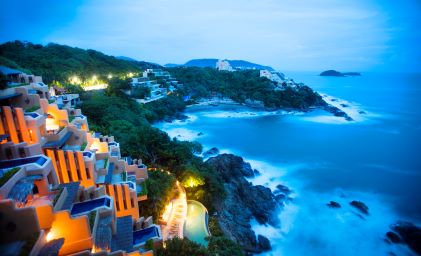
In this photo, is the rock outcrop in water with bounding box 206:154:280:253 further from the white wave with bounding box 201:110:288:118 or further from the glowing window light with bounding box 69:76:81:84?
the glowing window light with bounding box 69:76:81:84

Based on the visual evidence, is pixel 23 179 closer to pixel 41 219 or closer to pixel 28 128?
pixel 41 219

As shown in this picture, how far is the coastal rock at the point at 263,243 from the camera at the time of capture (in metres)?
15.8

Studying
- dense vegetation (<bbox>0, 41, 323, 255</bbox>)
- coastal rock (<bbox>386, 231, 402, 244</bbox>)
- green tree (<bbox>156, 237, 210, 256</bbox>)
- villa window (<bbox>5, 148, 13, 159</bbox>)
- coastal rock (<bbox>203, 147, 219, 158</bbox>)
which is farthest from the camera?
coastal rock (<bbox>203, 147, 219, 158</bbox>)

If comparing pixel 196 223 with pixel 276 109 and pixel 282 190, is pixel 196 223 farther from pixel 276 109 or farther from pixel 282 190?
pixel 276 109

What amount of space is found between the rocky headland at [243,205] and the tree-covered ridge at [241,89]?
39409 mm

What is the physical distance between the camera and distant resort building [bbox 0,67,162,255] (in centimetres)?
521

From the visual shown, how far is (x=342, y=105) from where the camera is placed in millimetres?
64625

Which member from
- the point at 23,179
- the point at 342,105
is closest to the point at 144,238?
the point at 23,179

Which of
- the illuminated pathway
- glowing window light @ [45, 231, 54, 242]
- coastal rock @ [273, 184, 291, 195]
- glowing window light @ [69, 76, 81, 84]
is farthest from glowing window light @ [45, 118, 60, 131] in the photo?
glowing window light @ [69, 76, 81, 84]

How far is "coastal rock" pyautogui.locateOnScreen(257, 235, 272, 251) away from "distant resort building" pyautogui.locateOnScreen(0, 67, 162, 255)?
342 inches

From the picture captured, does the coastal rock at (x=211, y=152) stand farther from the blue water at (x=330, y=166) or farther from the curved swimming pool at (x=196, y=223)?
the curved swimming pool at (x=196, y=223)

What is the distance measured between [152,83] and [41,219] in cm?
5171

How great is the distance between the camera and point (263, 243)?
15.9 meters

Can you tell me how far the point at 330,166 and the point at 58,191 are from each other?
95.9 feet
